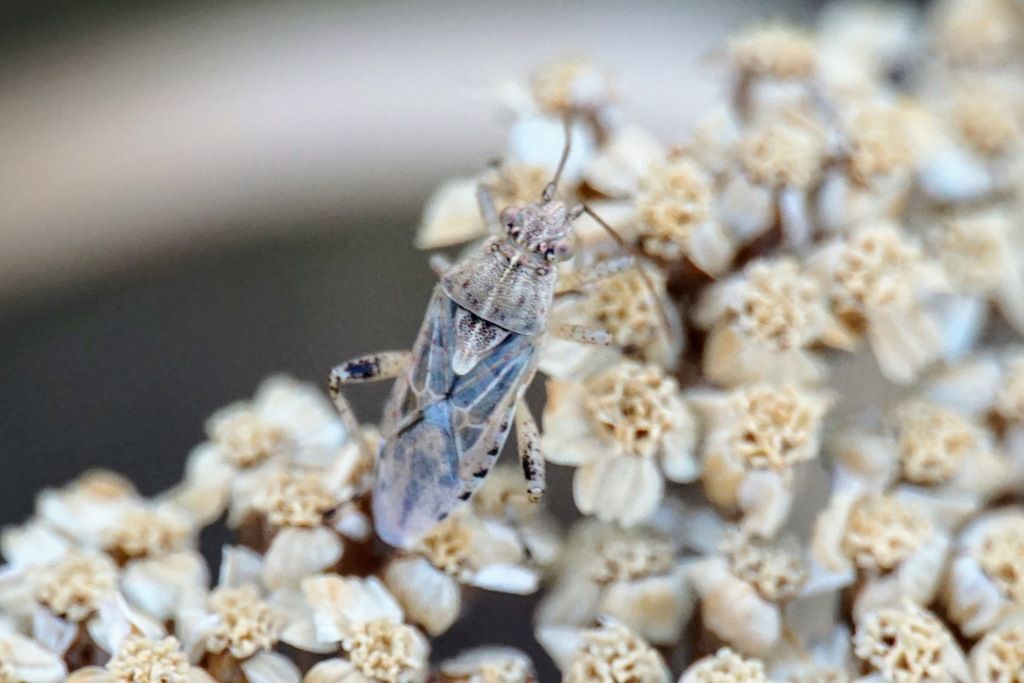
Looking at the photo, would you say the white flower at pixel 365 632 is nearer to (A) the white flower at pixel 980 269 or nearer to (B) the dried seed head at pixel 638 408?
(B) the dried seed head at pixel 638 408

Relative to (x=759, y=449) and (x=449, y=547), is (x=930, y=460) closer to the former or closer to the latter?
(x=759, y=449)

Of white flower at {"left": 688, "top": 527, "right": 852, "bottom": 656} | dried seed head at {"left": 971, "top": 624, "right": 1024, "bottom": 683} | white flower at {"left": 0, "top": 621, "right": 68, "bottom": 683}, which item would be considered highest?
white flower at {"left": 0, "top": 621, "right": 68, "bottom": 683}

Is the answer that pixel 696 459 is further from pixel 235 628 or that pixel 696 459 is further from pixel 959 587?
pixel 235 628

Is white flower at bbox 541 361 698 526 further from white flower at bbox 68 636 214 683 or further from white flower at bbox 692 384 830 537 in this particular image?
white flower at bbox 68 636 214 683

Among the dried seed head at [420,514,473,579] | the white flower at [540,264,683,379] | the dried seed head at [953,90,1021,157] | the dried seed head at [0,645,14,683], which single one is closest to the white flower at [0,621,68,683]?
the dried seed head at [0,645,14,683]

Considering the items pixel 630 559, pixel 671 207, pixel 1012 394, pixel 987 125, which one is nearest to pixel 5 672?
pixel 630 559

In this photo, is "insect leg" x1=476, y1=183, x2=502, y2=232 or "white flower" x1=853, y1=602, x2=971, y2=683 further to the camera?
"insect leg" x1=476, y1=183, x2=502, y2=232

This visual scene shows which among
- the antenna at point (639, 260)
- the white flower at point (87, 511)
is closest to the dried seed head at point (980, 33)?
the antenna at point (639, 260)
